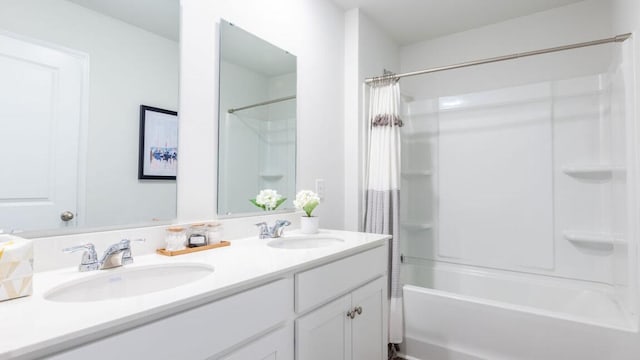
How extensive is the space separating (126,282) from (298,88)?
4.75 feet

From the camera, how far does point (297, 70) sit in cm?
203

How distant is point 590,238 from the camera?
2.24 metres

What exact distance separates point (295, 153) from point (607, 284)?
2315mm

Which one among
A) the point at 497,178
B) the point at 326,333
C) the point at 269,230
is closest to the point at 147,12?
the point at 269,230

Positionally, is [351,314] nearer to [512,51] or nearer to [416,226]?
[416,226]

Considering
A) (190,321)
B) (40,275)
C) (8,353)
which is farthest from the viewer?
(40,275)

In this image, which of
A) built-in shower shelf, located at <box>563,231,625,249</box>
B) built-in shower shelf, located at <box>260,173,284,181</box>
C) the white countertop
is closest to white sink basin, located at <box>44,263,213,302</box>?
the white countertop

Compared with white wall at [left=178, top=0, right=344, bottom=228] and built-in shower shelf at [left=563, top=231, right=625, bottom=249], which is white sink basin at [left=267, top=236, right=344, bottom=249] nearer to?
white wall at [left=178, top=0, right=344, bottom=228]

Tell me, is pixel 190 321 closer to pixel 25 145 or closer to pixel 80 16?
pixel 25 145

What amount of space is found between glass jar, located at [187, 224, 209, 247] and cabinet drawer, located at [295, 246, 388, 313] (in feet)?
1.56

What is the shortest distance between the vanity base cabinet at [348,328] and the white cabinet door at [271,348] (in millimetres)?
46

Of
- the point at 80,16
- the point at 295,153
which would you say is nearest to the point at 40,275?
the point at 80,16

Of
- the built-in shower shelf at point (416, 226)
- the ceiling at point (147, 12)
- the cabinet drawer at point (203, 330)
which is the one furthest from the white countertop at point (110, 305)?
the built-in shower shelf at point (416, 226)

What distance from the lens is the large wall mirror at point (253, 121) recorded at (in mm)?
1566
